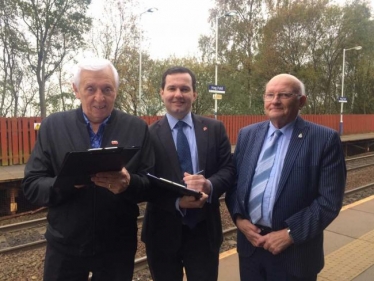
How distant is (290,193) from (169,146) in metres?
0.91

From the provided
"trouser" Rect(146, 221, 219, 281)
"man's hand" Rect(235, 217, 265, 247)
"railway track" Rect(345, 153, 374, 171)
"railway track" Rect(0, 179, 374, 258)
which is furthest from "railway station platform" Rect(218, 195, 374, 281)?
"railway track" Rect(345, 153, 374, 171)

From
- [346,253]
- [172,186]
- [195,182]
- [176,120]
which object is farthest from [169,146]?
[346,253]

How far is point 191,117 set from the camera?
8.99ft

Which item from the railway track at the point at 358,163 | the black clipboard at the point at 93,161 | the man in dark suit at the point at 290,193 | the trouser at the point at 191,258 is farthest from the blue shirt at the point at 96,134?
the railway track at the point at 358,163

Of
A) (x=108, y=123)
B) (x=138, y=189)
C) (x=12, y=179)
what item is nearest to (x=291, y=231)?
(x=138, y=189)

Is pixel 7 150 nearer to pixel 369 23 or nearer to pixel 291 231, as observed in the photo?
pixel 291 231

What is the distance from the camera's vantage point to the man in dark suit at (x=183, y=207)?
255cm

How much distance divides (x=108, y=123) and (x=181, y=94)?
634 mm

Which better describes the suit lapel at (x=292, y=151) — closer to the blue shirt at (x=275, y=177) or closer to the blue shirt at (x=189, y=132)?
the blue shirt at (x=275, y=177)

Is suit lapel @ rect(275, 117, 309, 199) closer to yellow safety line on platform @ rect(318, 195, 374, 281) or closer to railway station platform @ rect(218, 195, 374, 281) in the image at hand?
railway station platform @ rect(218, 195, 374, 281)

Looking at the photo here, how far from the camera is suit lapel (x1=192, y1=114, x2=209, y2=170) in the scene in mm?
2594

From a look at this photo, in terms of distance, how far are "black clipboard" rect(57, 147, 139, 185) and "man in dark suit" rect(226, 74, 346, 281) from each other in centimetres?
109

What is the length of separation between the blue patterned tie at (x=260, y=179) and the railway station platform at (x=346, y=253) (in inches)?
70.6

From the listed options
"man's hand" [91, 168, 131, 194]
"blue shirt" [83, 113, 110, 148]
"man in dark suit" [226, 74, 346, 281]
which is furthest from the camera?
"man in dark suit" [226, 74, 346, 281]
